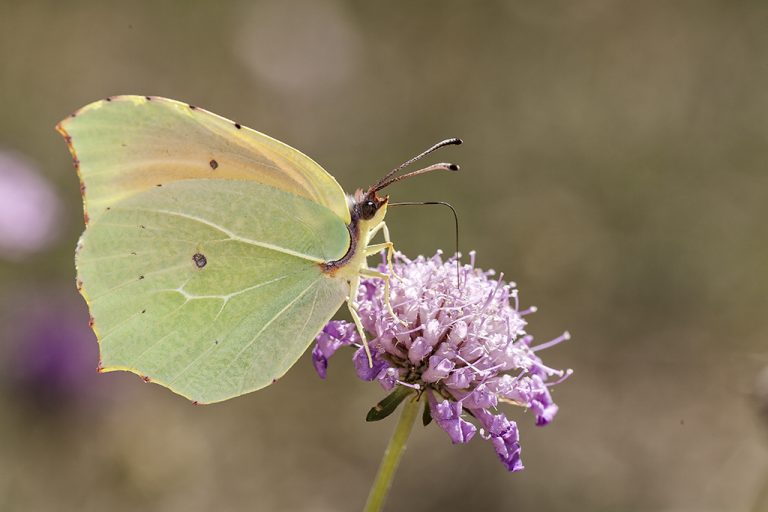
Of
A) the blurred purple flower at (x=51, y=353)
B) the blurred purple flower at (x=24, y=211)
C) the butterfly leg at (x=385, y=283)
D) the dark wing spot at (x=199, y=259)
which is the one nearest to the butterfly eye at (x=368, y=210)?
the butterfly leg at (x=385, y=283)

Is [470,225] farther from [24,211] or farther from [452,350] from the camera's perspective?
[452,350]

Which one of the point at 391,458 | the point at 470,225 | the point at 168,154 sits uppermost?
the point at 470,225

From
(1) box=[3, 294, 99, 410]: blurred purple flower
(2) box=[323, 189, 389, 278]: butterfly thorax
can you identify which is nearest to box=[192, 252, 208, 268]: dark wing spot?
(2) box=[323, 189, 389, 278]: butterfly thorax

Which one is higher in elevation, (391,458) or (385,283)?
(385,283)

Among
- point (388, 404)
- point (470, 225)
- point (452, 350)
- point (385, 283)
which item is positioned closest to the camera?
point (388, 404)

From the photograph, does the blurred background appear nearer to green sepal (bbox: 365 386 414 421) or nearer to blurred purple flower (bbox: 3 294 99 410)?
blurred purple flower (bbox: 3 294 99 410)

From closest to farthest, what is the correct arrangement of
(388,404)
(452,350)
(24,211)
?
(388,404), (452,350), (24,211)

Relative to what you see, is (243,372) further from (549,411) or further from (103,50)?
(103,50)

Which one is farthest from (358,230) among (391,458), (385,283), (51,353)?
(51,353)

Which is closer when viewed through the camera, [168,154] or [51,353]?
[168,154]
